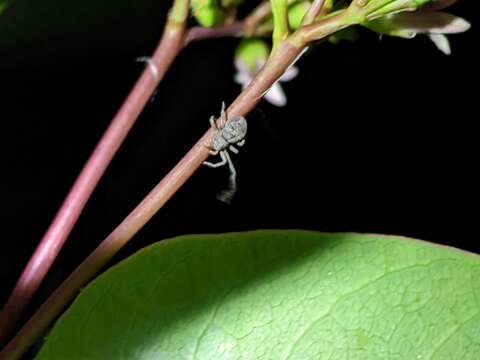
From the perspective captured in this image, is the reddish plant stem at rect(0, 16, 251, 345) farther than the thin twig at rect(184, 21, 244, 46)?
No

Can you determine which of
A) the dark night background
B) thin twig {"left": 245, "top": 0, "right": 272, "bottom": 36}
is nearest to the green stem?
thin twig {"left": 245, "top": 0, "right": 272, "bottom": 36}

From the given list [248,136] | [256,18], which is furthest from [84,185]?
[248,136]

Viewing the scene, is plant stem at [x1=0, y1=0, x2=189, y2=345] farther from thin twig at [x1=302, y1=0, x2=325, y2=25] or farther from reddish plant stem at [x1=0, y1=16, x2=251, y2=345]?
thin twig at [x1=302, y1=0, x2=325, y2=25]

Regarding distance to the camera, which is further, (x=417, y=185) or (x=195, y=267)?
(x=417, y=185)

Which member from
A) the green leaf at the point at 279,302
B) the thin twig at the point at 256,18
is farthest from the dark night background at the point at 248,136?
the green leaf at the point at 279,302

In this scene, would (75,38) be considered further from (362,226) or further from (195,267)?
(195,267)

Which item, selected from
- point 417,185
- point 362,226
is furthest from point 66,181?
point 417,185
